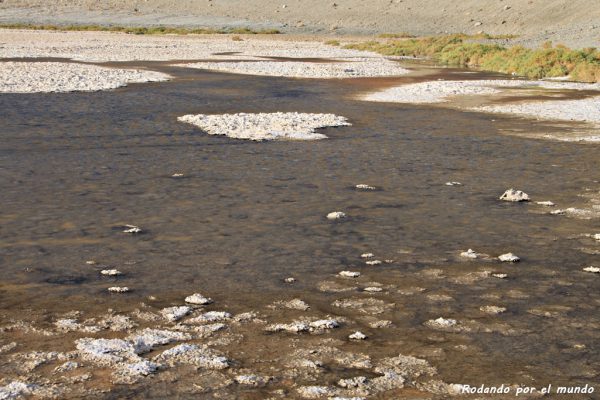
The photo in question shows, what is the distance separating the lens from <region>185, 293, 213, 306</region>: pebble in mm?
7090

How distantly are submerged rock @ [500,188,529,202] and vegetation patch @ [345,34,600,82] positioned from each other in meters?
21.7

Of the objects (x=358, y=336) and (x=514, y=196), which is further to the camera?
(x=514, y=196)

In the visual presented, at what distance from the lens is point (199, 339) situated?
20.6ft

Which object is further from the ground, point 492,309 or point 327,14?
point 327,14

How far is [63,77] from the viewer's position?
27.8 m

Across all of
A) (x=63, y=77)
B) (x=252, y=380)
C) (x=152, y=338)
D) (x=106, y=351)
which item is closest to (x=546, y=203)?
(x=152, y=338)

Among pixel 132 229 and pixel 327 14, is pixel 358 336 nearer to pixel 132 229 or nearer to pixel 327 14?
pixel 132 229

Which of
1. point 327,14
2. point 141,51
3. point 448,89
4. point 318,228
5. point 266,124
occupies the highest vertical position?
point 327,14

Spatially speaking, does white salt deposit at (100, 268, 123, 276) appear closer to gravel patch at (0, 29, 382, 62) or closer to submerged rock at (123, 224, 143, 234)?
submerged rock at (123, 224, 143, 234)

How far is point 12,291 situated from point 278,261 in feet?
7.75

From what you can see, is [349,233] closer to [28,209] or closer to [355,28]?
[28,209]

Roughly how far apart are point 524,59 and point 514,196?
87.2ft

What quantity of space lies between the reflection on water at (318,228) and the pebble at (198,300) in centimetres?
14

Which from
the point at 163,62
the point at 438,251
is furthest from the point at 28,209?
the point at 163,62
